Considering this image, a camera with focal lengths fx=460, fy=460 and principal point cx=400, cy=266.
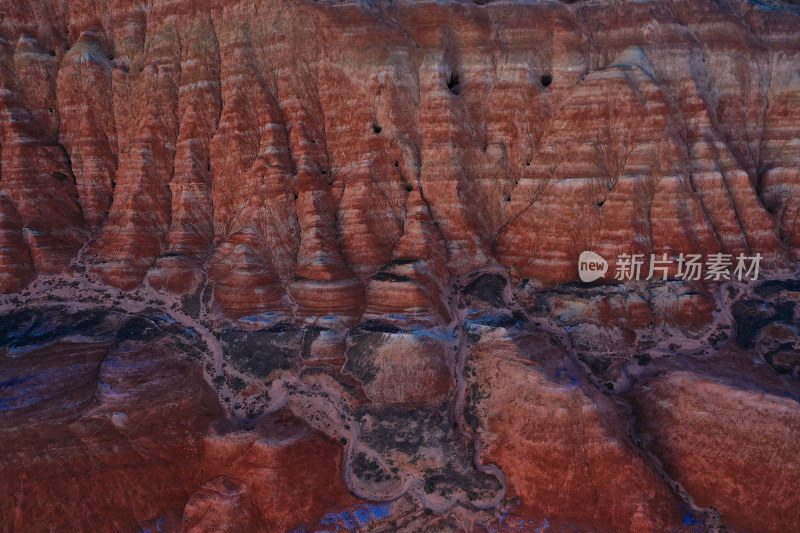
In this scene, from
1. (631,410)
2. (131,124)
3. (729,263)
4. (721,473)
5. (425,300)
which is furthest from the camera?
(131,124)

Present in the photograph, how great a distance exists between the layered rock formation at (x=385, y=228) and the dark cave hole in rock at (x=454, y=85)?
2.78 ft

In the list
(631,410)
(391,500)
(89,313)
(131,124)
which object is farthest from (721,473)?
(131,124)

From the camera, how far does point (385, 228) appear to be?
106 feet

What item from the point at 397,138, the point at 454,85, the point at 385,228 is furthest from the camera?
the point at 454,85

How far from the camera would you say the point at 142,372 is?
26.2m

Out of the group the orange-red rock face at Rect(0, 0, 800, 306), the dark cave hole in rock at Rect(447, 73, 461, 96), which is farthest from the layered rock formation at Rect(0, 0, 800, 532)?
the dark cave hole in rock at Rect(447, 73, 461, 96)

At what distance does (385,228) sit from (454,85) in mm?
11915

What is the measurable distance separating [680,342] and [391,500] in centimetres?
2040

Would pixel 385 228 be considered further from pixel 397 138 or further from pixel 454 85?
pixel 454 85

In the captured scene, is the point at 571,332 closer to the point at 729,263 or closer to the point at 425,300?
the point at 425,300

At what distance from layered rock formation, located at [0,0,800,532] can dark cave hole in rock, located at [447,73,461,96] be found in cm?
85

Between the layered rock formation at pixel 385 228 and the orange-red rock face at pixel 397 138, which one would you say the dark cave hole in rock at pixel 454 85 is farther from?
the layered rock formation at pixel 385 228

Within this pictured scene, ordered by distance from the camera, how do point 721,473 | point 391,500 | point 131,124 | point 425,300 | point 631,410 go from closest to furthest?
point 721,473
point 391,500
point 631,410
point 425,300
point 131,124

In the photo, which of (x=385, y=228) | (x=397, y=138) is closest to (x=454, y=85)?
(x=397, y=138)
